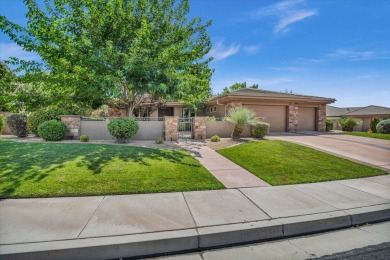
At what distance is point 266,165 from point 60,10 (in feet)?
42.6

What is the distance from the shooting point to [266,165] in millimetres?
6824

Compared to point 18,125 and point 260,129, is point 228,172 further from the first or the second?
point 18,125

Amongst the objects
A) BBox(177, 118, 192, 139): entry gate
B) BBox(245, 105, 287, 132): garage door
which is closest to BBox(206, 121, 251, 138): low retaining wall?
BBox(177, 118, 192, 139): entry gate

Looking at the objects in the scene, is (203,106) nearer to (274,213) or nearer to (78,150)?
(78,150)

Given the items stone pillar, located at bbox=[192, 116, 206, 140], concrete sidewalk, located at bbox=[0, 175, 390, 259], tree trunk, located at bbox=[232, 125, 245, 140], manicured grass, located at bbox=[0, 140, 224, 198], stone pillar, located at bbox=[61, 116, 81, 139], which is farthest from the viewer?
stone pillar, located at bbox=[192, 116, 206, 140]

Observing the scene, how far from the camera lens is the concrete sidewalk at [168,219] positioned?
8.93 feet

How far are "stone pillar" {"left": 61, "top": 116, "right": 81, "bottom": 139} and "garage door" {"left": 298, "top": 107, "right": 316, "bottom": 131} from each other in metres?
17.5

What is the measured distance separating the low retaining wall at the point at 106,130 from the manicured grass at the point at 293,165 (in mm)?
4875

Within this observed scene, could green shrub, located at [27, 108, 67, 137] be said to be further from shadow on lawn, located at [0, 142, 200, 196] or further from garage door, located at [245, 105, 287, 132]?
garage door, located at [245, 105, 287, 132]

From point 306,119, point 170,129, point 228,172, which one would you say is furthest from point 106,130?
point 306,119

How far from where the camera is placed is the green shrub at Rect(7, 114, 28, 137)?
12.0 m

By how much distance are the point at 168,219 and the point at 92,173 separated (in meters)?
3.07

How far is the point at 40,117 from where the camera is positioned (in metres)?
11.8

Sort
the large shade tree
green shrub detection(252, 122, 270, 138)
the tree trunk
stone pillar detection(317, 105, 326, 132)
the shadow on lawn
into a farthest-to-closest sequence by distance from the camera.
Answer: stone pillar detection(317, 105, 326, 132) → green shrub detection(252, 122, 270, 138) → the tree trunk → the large shade tree → the shadow on lawn
